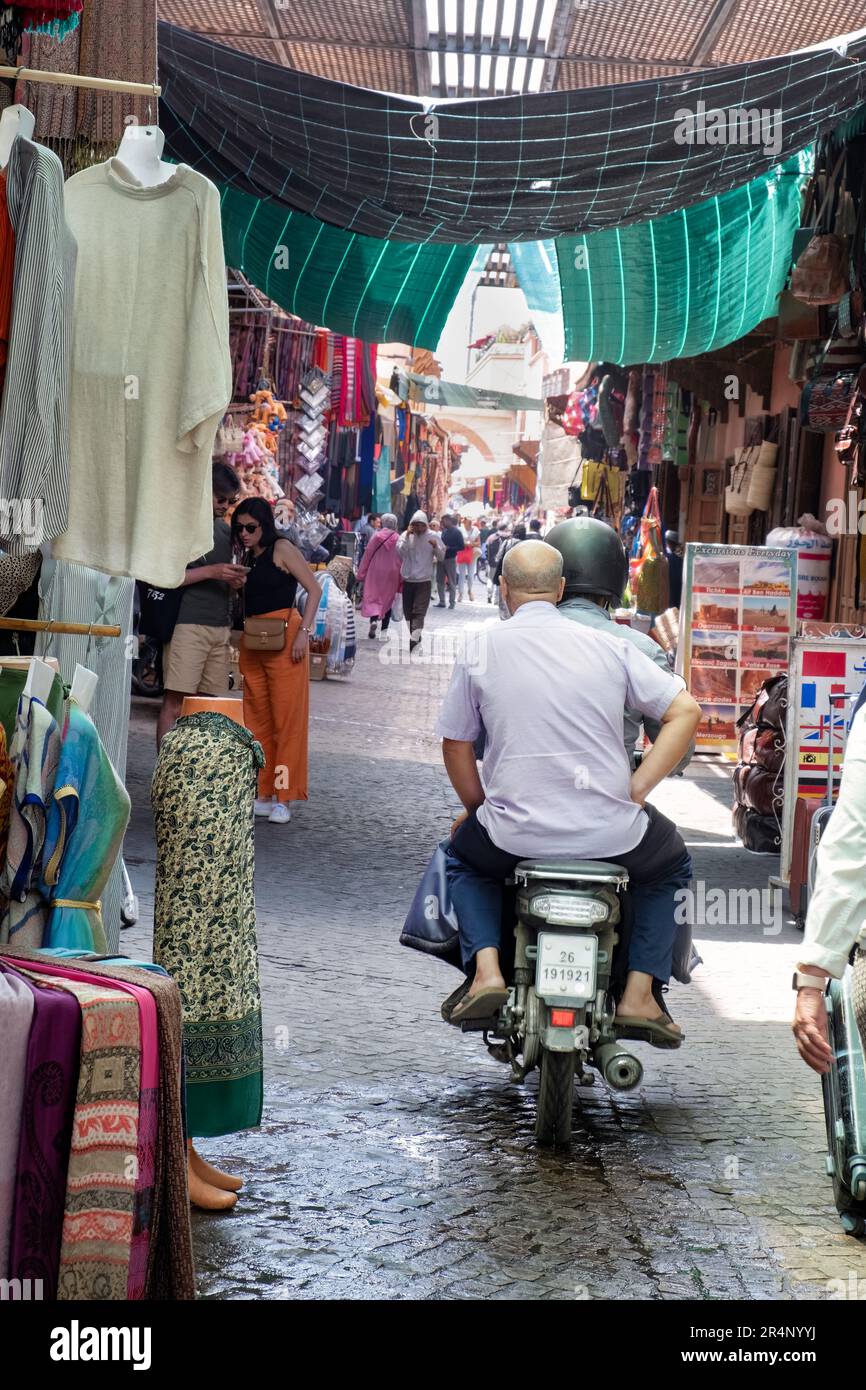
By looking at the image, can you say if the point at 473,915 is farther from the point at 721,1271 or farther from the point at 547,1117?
the point at 721,1271

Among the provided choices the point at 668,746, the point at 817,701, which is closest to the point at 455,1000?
the point at 668,746

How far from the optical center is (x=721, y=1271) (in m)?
4.34

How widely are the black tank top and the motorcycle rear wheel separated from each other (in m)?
5.64

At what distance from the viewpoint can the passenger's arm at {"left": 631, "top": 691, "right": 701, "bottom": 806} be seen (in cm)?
533

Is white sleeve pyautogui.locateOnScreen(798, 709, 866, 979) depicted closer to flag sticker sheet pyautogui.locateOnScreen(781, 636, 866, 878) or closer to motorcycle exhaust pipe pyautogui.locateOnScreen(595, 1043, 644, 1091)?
motorcycle exhaust pipe pyautogui.locateOnScreen(595, 1043, 644, 1091)

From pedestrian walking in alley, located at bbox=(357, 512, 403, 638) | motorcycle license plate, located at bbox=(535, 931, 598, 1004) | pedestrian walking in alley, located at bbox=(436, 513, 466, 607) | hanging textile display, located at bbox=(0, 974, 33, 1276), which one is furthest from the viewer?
pedestrian walking in alley, located at bbox=(436, 513, 466, 607)

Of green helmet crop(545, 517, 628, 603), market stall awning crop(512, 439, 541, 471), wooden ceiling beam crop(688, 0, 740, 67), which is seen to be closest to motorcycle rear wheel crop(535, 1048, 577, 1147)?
green helmet crop(545, 517, 628, 603)

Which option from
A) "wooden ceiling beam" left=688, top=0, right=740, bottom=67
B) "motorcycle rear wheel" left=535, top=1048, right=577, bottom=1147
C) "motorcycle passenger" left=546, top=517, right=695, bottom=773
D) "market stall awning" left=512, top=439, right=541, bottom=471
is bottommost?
"motorcycle rear wheel" left=535, top=1048, right=577, bottom=1147

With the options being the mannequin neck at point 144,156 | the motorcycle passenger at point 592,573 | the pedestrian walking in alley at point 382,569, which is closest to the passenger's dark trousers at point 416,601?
the pedestrian walking in alley at point 382,569

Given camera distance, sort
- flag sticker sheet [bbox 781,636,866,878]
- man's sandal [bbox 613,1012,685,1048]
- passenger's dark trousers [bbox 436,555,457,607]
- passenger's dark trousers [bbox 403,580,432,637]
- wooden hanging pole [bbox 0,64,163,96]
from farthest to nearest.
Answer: passenger's dark trousers [bbox 436,555,457,607], passenger's dark trousers [bbox 403,580,432,637], flag sticker sheet [bbox 781,636,866,878], man's sandal [bbox 613,1012,685,1048], wooden hanging pole [bbox 0,64,163,96]

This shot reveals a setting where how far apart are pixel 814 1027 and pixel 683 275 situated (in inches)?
291

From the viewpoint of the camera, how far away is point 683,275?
1028 centimetres

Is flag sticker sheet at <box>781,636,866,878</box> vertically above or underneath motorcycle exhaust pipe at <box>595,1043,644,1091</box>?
above
